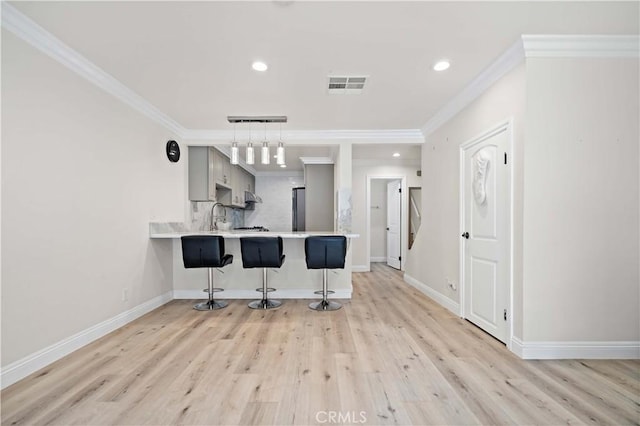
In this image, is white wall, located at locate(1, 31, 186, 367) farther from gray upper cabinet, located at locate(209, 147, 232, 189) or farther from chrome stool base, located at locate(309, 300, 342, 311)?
chrome stool base, located at locate(309, 300, 342, 311)

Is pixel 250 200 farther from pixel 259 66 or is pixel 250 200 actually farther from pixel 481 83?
pixel 481 83

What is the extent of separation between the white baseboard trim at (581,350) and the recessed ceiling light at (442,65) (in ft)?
8.02

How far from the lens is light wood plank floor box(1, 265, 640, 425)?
1.69 m

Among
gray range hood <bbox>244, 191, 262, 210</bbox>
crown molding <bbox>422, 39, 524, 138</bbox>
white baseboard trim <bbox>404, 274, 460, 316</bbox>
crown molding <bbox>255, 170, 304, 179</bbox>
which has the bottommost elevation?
white baseboard trim <bbox>404, 274, 460, 316</bbox>

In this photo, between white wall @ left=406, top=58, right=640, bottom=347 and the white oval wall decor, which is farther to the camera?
the white oval wall decor

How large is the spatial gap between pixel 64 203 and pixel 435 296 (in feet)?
13.8

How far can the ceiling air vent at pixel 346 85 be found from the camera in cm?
289

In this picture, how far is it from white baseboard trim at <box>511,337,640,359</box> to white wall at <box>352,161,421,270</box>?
4152 millimetres

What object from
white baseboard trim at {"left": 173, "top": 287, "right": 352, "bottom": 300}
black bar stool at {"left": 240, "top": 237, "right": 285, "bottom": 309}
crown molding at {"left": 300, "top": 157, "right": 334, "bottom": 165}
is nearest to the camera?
black bar stool at {"left": 240, "top": 237, "right": 285, "bottom": 309}

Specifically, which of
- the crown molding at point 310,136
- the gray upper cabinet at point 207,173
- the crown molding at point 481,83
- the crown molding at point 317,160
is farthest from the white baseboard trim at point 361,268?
the crown molding at point 481,83

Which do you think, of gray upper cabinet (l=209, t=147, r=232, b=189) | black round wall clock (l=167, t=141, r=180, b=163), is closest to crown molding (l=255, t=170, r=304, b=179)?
gray upper cabinet (l=209, t=147, r=232, b=189)

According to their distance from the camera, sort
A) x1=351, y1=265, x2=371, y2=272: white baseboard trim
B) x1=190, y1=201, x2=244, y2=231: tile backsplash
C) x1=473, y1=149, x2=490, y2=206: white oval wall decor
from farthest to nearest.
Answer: x1=351, y1=265, x2=371, y2=272: white baseboard trim < x1=190, y1=201, x2=244, y2=231: tile backsplash < x1=473, y1=149, x2=490, y2=206: white oval wall decor

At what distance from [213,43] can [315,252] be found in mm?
2354

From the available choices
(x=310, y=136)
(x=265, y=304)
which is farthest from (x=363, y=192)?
(x=265, y=304)
